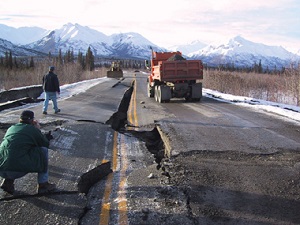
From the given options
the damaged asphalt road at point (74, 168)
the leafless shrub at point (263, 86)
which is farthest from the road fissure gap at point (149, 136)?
the leafless shrub at point (263, 86)

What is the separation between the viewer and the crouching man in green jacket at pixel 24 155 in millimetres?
4613

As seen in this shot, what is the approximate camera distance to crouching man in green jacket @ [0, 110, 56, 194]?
15.1 feet

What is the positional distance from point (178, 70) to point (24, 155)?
13414 millimetres

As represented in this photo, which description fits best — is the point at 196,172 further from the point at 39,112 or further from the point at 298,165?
the point at 39,112

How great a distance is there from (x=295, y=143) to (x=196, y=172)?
3262 millimetres

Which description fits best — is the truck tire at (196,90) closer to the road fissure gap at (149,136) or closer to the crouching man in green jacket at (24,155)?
the road fissure gap at (149,136)

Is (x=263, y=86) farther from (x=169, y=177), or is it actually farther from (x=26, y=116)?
(x=26, y=116)

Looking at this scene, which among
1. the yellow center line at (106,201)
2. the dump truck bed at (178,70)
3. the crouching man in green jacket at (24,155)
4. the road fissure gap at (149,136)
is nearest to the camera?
the yellow center line at (106,201)

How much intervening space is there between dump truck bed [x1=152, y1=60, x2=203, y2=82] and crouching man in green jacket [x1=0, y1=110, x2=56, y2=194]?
41.6 ft

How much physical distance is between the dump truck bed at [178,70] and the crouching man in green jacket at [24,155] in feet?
41.6

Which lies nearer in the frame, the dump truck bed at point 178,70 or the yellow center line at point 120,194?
the yellow center line at point 120,194

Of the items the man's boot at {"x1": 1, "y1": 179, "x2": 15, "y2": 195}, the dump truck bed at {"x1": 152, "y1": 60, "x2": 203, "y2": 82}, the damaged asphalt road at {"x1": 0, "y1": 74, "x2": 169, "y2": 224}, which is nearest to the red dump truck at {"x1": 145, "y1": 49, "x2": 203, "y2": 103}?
the dump truck bed at {"x1": 152, "y1": 60, "x2": 203, "y2": 82}

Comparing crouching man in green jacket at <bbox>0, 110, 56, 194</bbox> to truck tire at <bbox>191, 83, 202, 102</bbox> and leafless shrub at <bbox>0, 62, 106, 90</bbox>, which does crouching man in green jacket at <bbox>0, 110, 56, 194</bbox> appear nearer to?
truck tire at <bbox>191, 83, 202, 102</bbox>

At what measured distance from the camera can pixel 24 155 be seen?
4656 millimetres
